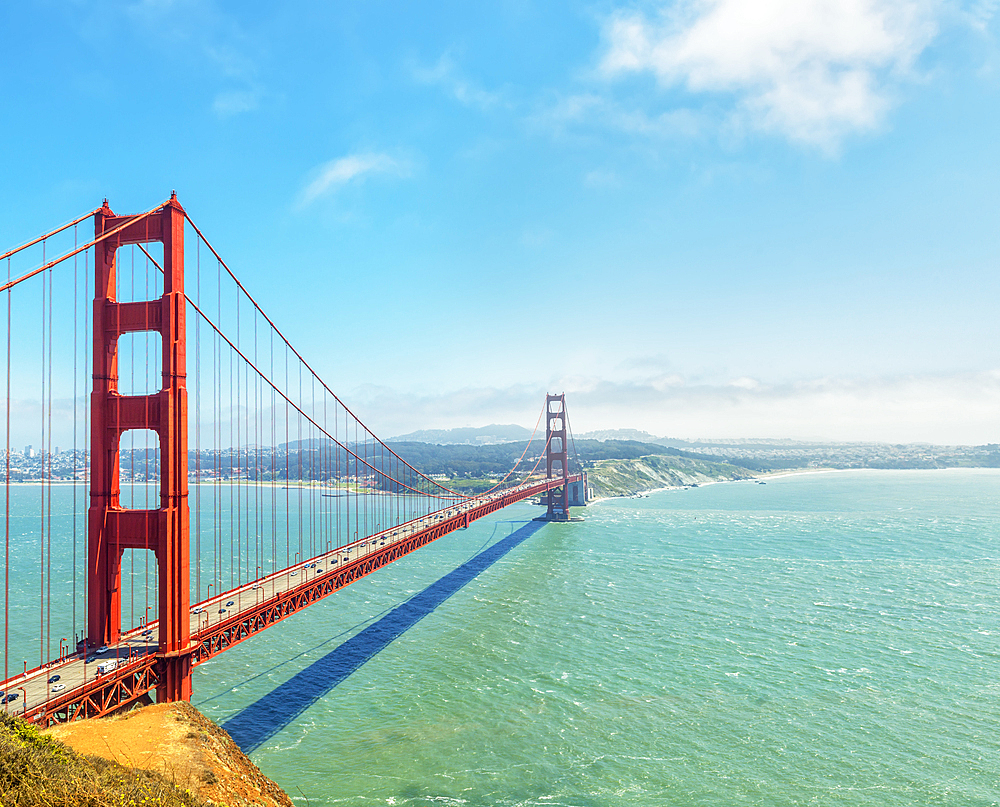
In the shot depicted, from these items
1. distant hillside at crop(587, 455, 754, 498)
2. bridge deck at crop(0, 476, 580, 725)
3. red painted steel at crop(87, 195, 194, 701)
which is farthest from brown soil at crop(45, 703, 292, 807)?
distant hillside at crop(587, 455, 754, 498)

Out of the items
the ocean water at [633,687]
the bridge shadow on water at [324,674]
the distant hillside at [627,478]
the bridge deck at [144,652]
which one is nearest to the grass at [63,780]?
the bridge deck at [144,652]

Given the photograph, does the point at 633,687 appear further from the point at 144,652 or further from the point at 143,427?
the point at 143,427

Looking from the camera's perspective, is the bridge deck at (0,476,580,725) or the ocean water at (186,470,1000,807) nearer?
the bridge deck at (0,476,580,725)

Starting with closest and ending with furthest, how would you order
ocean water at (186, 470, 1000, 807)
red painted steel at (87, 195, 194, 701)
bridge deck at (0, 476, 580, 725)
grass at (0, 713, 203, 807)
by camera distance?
grass at (0, 713, 203, 807) < bridge deck at (0, 476, 580, 725) < red painted steel at (87, 195, 194, 701) < ocean water at (186, 470, 1000, 807)

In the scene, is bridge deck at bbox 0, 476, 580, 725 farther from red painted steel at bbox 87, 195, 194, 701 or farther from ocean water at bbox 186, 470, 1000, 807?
ocean water at bbox 186, 470, 1000, 807

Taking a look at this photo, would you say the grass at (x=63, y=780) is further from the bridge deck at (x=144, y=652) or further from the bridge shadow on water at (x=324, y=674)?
the bridge shadow on water at (x=324, y=674)

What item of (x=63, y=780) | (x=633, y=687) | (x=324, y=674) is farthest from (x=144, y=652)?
(x=633, y=687)

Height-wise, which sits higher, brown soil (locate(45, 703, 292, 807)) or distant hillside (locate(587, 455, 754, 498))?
brown soil (locate(45, 703, 292, 807))
